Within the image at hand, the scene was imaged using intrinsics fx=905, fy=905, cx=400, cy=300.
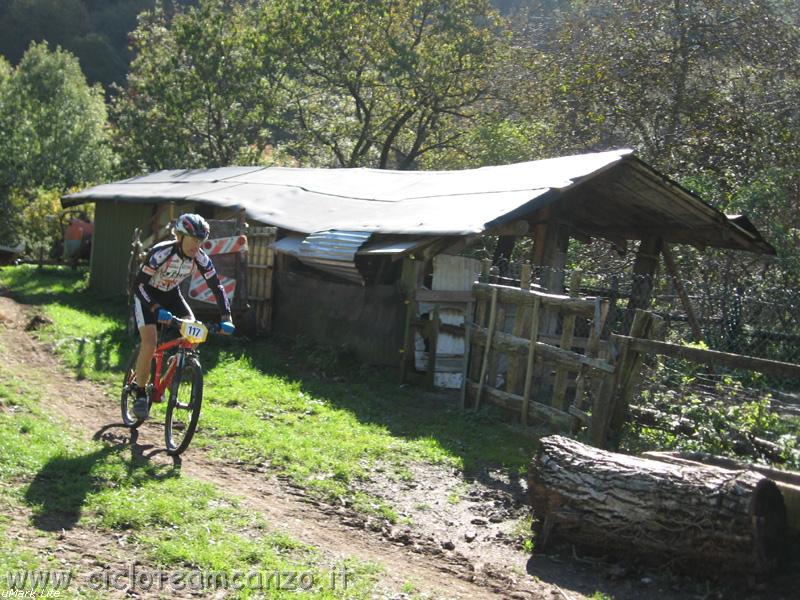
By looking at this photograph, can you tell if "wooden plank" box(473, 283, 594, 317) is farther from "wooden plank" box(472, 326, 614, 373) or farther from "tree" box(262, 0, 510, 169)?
"tree" box(262, 0, 510, 169)

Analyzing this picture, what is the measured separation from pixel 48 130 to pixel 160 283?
33.2m

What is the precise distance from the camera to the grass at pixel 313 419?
315 inches

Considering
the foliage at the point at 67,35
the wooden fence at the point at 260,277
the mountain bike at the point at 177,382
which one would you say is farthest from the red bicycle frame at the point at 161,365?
the foliage at the point at 67,35

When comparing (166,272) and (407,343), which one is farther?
(407,343)

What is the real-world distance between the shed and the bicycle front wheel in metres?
3.86

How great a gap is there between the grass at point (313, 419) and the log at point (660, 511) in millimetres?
1344

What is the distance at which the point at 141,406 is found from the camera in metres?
7.83

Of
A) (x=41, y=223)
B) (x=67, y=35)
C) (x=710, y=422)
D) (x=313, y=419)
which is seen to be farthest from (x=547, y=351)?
(x=67, y=35)

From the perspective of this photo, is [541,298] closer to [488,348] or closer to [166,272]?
[488,348]

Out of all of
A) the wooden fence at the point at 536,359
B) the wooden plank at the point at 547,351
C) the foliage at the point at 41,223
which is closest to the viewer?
the wooden plank at the point at 547,351

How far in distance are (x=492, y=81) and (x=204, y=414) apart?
19623mm

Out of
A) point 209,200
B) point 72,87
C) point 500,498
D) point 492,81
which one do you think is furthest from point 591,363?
point 72,87

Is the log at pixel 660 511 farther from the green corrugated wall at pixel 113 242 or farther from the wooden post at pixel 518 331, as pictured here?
the green corrugated wall at pixel 113 242

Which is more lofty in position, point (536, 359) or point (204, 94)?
point (204, 94)
